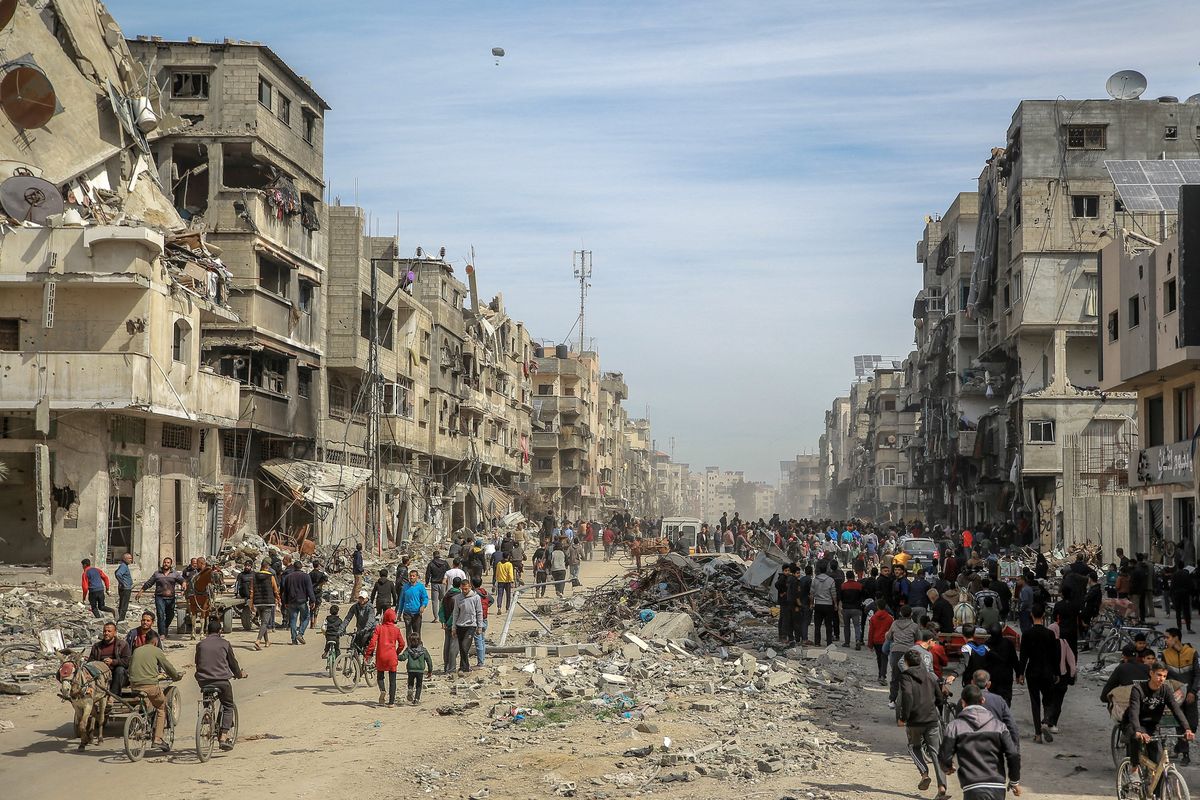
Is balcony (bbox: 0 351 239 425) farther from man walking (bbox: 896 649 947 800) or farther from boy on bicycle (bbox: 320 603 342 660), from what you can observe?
man walking (bbox: 896 649 947 800)

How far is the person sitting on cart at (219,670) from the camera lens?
571 inches

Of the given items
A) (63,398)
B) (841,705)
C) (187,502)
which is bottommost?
(841,705)

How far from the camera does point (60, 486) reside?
30.5 metres

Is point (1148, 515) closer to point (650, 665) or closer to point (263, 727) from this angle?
point (650, 665)

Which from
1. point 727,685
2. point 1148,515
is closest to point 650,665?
point 727,685

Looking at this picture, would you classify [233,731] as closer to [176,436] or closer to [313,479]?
[176,436]

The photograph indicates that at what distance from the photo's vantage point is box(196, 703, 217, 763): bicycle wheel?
561 inches

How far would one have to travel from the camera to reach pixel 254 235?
1577 inches

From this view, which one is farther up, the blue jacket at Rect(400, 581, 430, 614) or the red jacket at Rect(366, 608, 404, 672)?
the blue jacket at Rect(400, 581, 430, 614)

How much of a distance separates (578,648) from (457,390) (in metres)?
42.3

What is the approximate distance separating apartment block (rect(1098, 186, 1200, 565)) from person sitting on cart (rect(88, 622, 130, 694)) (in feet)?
85.7

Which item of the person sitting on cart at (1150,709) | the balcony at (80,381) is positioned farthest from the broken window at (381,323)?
the person sitting on cart at (1150,709)

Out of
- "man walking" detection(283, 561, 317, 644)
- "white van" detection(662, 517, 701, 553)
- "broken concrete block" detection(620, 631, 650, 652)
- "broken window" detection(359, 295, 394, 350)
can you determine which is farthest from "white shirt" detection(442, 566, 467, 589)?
"white van" detection(662, 517, 701, 553)

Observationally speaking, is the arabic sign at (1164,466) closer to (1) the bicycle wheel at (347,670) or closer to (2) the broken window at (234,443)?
(1) the bicycle wheel at (347,670)
